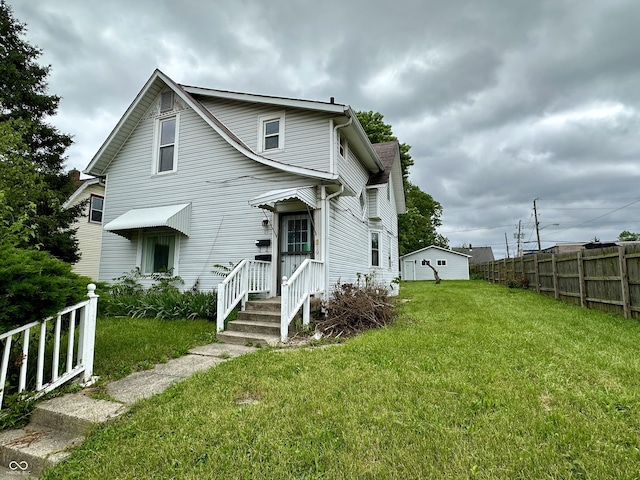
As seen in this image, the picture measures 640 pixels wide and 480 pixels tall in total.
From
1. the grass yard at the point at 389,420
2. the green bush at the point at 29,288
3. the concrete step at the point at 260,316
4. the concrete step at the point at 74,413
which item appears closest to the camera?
the grass yard at the point at 389,420

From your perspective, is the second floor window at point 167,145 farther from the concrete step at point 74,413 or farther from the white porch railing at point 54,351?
the concrete step at point 74,413

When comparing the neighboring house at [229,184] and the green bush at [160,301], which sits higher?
the neighboring house at [229,184]

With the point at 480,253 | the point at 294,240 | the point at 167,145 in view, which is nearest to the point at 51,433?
the point at 294,240

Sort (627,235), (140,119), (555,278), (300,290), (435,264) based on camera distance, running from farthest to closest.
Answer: (627,235) → (435,264) → (555,278) → (140,119) → (300,290)

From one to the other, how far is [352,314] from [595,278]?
7047 millimetres

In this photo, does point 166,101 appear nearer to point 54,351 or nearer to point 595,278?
point 54,351

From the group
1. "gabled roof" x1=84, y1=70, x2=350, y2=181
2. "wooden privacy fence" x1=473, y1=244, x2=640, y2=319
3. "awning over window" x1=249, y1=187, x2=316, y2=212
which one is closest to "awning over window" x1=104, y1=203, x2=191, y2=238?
"gabled roof" x1=84, y1=70, x2=350, y2=181

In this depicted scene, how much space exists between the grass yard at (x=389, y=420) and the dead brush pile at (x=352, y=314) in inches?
81.4

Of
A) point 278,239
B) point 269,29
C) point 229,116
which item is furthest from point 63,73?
point 278,239

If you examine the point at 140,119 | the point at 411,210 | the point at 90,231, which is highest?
the point at 411,210

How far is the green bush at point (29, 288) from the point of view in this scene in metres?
3.02

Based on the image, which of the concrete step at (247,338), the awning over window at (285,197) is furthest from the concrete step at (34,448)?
the awning over window at (285,197)

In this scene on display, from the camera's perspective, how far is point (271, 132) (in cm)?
967

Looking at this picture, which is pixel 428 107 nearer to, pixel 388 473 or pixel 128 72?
pixel 128 72
